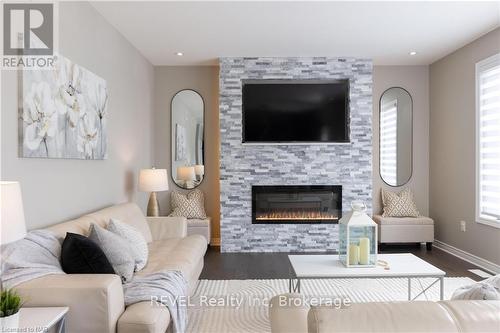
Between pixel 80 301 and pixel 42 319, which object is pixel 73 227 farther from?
pixel 42 319

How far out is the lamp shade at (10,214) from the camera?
158 cm

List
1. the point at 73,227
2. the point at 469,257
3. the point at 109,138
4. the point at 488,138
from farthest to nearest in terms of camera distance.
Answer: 1. the point at 469,257
2. the point at 488,138
3. the point at 109,138
4. the point at 73,227

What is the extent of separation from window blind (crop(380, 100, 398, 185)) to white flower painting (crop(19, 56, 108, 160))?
411cm

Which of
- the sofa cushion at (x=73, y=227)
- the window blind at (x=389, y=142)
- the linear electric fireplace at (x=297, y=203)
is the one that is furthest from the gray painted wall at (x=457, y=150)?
the sofa cushion at (x=73, y=227)

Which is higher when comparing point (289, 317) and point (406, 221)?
point (289, 317)

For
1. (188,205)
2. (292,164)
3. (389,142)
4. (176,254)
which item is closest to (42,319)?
(176,254)

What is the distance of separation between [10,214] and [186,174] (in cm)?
411

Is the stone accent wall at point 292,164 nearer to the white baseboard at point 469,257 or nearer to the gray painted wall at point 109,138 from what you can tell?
the gray painted wall at point 109,138

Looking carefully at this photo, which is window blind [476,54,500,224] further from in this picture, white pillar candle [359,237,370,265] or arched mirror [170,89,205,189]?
arched mirror [170,89,205,189]

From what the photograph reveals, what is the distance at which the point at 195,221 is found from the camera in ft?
17.3

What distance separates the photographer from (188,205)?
546 centimetres

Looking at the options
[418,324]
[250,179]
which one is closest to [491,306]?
[418,324]

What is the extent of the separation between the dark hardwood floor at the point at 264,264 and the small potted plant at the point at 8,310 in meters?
2.58

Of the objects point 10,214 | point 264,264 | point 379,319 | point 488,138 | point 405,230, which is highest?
point 488,138
